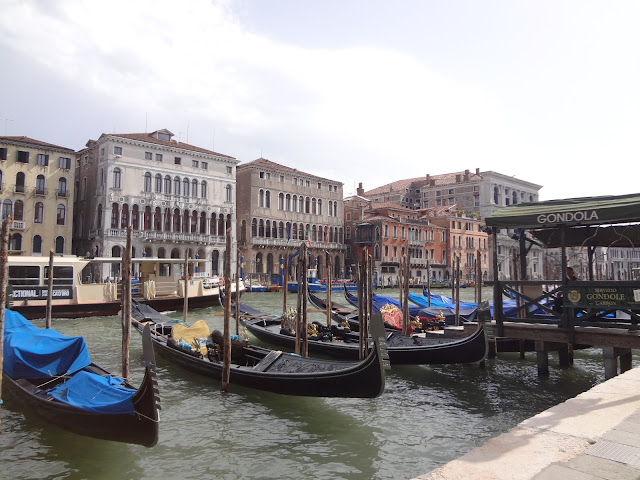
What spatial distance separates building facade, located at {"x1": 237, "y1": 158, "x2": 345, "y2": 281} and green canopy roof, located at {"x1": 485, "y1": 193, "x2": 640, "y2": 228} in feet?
87.6

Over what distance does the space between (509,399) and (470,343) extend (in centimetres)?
109

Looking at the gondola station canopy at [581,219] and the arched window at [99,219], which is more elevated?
the arched window at [99,219]

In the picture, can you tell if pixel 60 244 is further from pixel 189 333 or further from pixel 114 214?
pixel 189 333

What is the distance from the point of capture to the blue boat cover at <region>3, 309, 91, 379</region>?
229 inches

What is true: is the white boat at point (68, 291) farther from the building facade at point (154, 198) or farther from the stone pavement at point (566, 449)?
the stone pavement at point (566, 449)

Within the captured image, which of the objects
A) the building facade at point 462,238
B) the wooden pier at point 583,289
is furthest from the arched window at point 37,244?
the building facade at point 462,238

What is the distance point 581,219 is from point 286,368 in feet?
13.8

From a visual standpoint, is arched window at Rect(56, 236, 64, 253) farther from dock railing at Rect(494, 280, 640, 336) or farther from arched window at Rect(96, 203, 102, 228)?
dock railing at Rect(494, 280, 640, 336)

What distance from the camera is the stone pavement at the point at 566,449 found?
2324 mm

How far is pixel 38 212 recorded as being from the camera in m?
25.5

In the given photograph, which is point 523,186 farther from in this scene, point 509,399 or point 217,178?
point 509,399

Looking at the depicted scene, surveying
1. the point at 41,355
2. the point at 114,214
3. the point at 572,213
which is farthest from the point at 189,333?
the point at 114,214

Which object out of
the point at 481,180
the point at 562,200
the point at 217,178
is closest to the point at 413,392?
the point at 562,200

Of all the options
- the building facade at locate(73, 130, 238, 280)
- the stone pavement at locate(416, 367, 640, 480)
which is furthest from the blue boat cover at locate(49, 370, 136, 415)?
the building facade at locate(73, 130, 238, 280)
